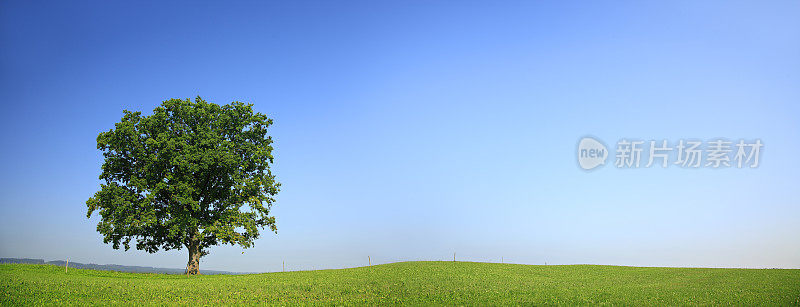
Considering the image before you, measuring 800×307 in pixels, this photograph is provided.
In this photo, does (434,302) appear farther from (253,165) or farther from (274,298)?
(253,165)

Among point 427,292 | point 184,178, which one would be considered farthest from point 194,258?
point 427,292

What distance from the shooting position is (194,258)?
5169 centimetres

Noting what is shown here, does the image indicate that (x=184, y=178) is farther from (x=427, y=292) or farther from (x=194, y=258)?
(x=427, y=292)

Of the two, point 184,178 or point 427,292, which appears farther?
point 184,178

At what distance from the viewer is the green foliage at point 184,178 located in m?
48.6

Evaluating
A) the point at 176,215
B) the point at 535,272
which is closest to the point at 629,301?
the point at 535,272

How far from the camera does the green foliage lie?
160 feet

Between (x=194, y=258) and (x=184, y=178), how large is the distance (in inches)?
364

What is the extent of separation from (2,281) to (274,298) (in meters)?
20.7

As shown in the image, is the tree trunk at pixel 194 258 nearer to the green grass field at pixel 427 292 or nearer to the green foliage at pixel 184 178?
the green foliage at pixel 184 178

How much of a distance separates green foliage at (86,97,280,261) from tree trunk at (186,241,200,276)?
195 mm

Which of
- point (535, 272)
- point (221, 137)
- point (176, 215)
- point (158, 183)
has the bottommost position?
point (535, 272)

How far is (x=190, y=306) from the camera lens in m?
24.4

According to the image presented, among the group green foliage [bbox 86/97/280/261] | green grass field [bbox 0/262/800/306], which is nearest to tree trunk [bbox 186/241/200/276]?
green foliage [bbox 86/97/280/261]
